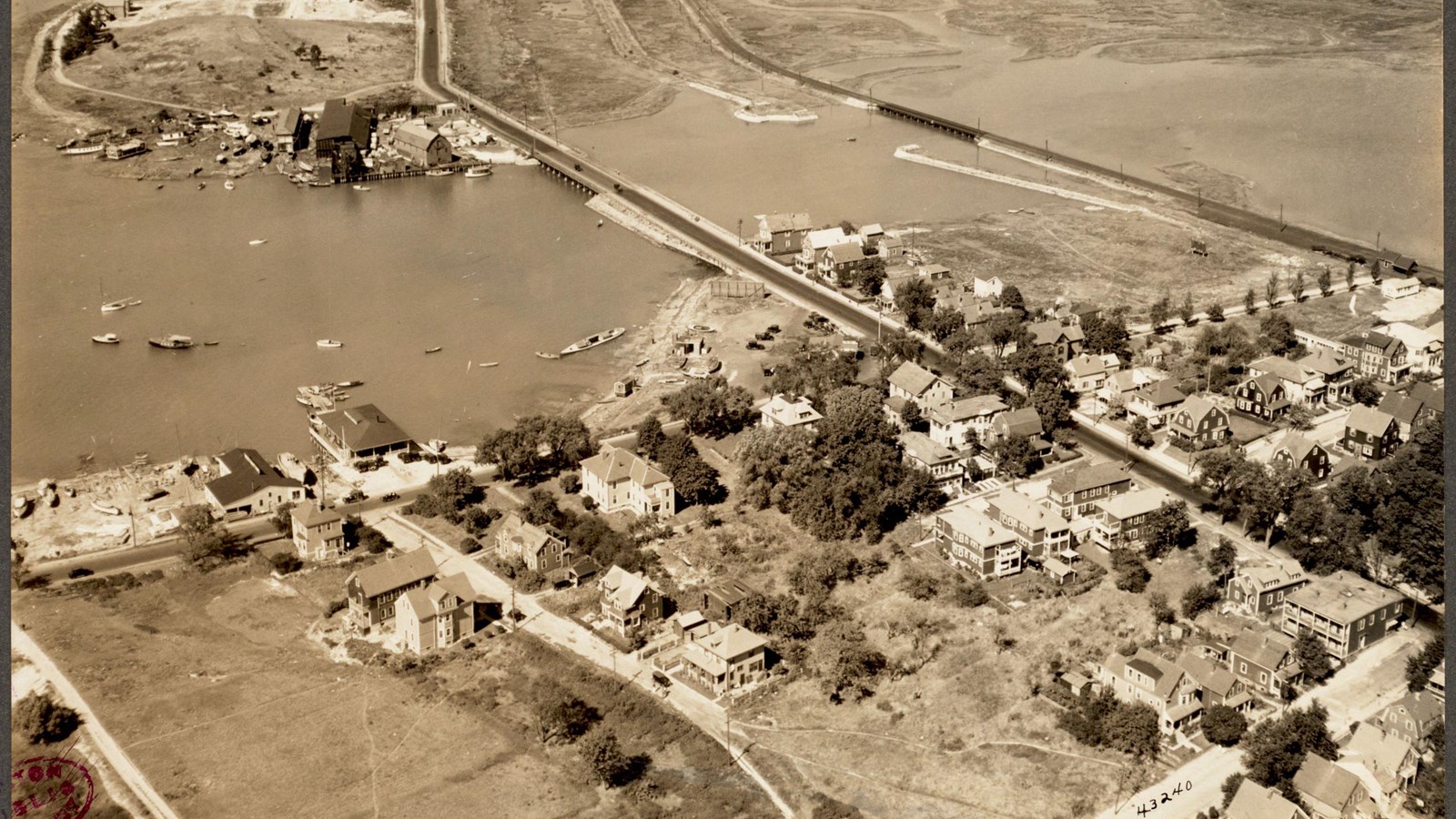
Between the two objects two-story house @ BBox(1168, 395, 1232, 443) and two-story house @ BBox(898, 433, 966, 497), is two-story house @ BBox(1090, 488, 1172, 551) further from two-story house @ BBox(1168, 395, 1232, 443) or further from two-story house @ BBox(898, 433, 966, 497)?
two-story house @ BBox(1168, 395, 1232, 443)

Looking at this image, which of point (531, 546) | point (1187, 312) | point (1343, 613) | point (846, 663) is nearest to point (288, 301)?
point (531, 546)

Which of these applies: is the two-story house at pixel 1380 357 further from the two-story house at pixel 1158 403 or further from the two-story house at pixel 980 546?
the two-story house at pixel 980 546

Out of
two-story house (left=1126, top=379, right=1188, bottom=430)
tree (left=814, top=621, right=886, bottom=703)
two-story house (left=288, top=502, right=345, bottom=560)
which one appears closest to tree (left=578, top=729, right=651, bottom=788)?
tree (left=814, top=621, right=886, bottom=703)

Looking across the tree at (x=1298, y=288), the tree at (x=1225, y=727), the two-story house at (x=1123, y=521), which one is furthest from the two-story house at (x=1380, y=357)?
the tree at (x=1225, y=727)

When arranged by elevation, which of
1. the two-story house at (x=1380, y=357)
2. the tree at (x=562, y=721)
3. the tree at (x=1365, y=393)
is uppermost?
the two-story house at (x=1380, y=357)

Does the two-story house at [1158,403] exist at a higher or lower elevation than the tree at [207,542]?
higher

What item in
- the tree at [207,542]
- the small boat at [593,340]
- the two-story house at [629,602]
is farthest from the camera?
the small boat at [593,340]

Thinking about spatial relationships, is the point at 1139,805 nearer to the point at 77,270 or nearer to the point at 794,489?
the point at 794,489

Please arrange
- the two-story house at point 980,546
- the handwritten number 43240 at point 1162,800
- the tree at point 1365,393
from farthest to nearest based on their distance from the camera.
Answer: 1. the tree at point 1365,393
2. the two-story house at point 980,546
3. the handwritten number 43240 at point 1162,800
